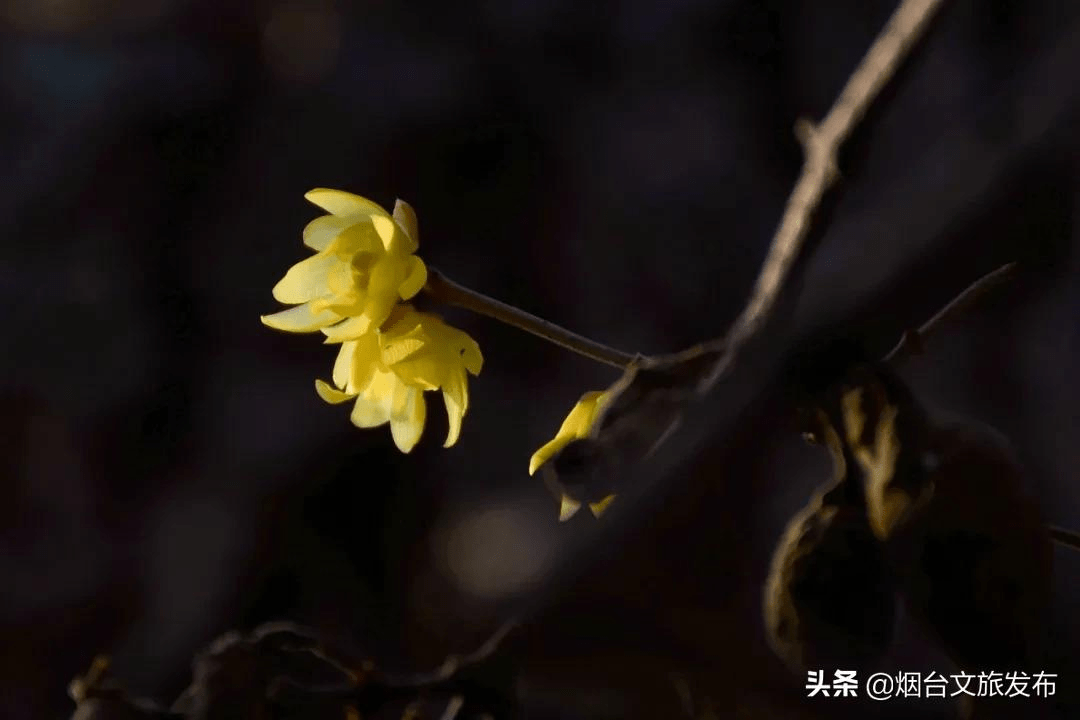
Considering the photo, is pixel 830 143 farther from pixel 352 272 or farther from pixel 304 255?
pixel 304 255

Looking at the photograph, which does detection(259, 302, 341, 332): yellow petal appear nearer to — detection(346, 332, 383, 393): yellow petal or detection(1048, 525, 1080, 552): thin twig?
detection(346, 332, 383, 393): yellow petal

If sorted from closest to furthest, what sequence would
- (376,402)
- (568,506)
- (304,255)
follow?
(568,506)
(376,402)
(304,255)

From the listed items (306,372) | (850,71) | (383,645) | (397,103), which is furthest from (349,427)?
(850,71)

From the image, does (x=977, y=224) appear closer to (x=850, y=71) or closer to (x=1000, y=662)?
(x=1000, y=662)

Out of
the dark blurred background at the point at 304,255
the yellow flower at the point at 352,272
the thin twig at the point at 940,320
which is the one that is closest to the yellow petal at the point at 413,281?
the yellow flower at the point at 352,272

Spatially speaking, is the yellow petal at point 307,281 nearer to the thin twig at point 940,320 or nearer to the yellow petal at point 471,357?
the yellow petal at point 471,357

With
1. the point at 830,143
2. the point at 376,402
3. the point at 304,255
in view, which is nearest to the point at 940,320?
the point at 830,143

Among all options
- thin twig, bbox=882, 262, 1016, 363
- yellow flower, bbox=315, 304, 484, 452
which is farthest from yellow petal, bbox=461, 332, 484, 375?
thin twig, bbox=882, 262, 1016, 363
